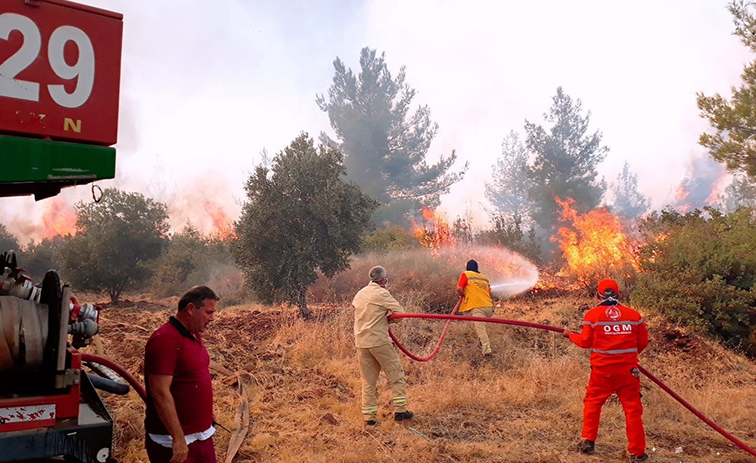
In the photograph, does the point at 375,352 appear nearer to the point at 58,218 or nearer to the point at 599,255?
the point at 599,255

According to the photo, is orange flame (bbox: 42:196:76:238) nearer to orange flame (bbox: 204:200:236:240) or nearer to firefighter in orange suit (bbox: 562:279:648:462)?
orange flame (bbox: 204:200:236:240)

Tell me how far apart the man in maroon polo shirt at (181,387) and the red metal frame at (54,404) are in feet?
1.70

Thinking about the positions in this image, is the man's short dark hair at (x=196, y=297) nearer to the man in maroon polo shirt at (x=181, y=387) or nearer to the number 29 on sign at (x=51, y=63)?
the man in maroon polo shirt at (x=181, y=387)

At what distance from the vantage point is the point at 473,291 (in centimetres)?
1073

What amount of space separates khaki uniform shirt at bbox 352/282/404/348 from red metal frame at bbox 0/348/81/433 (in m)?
4.53

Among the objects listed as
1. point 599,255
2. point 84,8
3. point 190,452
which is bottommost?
point 190,452

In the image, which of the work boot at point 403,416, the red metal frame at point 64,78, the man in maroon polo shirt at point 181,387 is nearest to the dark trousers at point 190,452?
the man in maroon polo shirt at point 181,387

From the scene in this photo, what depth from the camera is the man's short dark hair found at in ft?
11.4

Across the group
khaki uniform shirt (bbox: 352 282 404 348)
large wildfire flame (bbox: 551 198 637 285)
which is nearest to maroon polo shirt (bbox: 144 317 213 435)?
khaki uniform shirt (bbox: 352 282 404 348)

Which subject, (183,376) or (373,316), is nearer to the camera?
(183,376)

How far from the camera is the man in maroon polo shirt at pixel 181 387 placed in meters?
3.22

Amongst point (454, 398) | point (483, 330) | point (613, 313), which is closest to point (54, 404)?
point (613, 313)

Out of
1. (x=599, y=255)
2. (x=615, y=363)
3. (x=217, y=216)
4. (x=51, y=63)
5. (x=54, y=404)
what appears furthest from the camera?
(x=217, y=216)

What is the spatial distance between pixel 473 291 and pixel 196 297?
790cm
